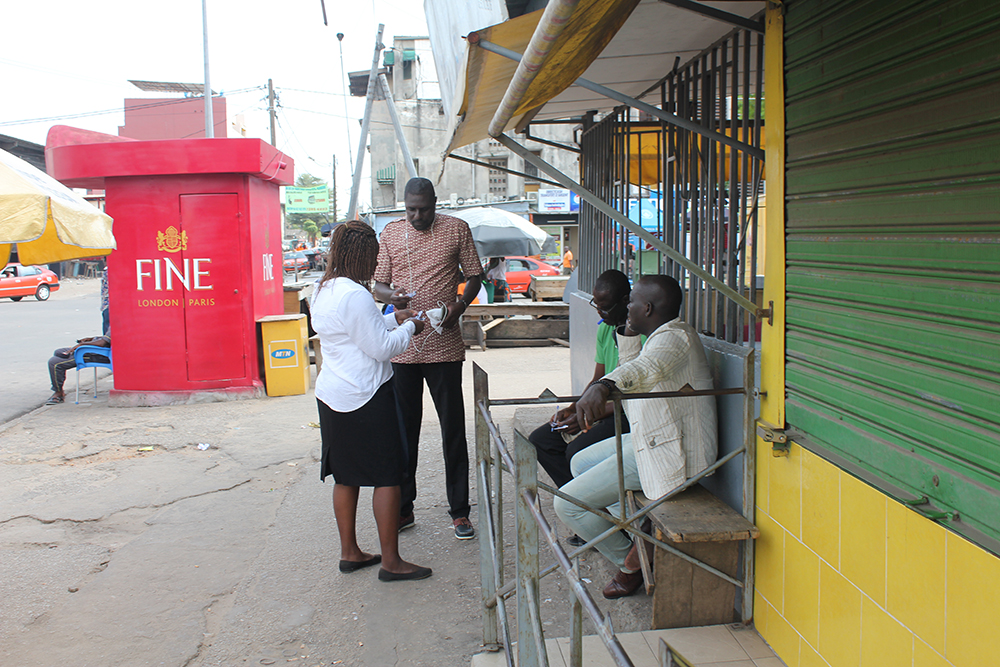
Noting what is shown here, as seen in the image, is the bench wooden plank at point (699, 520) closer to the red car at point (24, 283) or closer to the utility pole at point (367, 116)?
the utility pole at point (367, 116)

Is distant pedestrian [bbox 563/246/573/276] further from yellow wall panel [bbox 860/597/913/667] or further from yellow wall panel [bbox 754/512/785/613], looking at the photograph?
yellow wall panel [bbox 860/597/913/667]

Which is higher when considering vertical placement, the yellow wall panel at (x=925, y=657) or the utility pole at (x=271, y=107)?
the utility pole at (x=271, y=107)

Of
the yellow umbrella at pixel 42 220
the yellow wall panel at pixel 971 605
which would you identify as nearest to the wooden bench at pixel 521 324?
the yellow umbrella at pixel 42 220

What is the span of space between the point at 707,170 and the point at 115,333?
6817 mm

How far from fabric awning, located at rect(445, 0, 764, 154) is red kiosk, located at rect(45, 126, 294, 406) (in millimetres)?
4391

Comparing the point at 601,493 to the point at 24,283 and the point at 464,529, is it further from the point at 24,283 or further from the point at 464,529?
the point at 24,283

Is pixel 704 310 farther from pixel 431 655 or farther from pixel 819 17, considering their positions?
pixel 431 655

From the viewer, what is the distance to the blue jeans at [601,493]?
3.11 meters

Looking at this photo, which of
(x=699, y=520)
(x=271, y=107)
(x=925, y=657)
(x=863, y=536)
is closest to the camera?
(x=925, y=657)

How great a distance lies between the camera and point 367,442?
3.40 m

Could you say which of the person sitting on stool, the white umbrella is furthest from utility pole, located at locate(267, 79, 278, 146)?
the person sitting on stool

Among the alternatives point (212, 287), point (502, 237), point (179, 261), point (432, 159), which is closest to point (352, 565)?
point (212, 287)

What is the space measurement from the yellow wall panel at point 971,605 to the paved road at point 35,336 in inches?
324

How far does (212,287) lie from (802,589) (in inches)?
273
